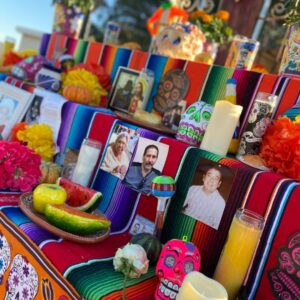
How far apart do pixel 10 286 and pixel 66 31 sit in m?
2.20

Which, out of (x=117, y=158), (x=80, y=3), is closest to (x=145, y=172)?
(x=117, y=158)

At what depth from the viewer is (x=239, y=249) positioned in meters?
0.86

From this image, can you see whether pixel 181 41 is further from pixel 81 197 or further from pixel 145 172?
pixel 81 197

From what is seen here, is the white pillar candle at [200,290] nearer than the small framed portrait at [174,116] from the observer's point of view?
Yes

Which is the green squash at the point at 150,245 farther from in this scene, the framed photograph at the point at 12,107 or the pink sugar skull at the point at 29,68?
the pink sugar skull at the point at 29,68

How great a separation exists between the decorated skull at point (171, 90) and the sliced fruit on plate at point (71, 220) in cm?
70

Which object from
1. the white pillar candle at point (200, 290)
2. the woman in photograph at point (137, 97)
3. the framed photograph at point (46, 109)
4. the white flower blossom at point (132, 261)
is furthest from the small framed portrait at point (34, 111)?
the white pillar candle at point (200, 290)

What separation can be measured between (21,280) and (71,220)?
0.22 meters

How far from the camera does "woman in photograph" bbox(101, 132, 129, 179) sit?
1314 millimetres

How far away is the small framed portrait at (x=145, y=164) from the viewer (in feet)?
3.94

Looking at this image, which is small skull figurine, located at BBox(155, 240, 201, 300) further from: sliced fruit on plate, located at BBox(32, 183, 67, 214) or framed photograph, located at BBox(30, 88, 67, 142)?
framed photograph, located at BBox(30, 88, 67, 142)

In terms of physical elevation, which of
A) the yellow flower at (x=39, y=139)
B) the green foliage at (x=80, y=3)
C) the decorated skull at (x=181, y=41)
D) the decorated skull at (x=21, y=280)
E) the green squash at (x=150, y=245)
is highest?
the green foliage at (x=80, y=3)

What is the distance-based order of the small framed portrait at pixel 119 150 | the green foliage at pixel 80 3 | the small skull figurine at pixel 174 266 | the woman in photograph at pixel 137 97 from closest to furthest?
1. the small skull figurine at pixel 174 266
2. the small framed portrait at pixel 119 150
3. the woman in photograph at pixel 137 97
4. the green foliage at pixel 80 3

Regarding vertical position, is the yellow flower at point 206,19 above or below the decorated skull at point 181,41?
above
